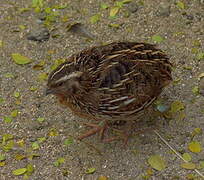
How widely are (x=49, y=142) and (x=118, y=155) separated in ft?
2.59

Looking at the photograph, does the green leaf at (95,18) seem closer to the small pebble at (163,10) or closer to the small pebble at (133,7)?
the small pebble at (133,7)

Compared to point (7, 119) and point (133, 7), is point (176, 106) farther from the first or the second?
point (7, 119)

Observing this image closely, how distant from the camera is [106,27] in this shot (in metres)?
6.79

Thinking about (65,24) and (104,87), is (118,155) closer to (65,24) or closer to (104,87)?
(104,87)

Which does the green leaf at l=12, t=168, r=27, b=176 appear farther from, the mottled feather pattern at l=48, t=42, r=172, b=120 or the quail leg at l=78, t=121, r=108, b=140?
the mottled feather pattern at l=48, t=42, r=172, b=120

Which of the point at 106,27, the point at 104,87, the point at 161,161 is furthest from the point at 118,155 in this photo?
the point at 106,27

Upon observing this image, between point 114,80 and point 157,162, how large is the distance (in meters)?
1.03

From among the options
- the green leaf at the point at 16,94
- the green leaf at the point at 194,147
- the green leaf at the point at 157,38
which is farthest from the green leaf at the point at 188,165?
the green leaf at the point at 16,94

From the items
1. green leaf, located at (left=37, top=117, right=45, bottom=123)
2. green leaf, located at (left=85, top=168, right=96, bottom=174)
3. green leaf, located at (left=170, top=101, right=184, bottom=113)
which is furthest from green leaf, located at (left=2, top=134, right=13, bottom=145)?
green leaf, located at (left=170, top=101, right=184, bottom=113)

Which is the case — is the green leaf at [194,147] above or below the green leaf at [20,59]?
above

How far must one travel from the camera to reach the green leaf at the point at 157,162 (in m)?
5.33

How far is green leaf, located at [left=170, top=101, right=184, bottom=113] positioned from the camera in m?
5.83

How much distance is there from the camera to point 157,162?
17.6 feet

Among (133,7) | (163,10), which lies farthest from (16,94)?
(163,10)
